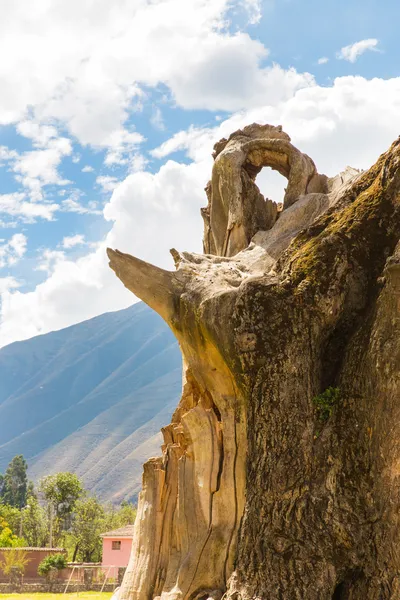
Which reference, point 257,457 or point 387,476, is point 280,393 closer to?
point 257,457

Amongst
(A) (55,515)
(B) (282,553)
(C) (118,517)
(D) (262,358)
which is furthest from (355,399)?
(C) (118,517)

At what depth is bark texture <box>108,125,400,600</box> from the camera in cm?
764

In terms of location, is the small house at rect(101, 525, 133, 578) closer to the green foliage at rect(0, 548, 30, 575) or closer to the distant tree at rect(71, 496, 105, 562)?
the green foliage at rect(0, 548, 30, 575)

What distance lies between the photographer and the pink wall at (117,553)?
49.5 meters

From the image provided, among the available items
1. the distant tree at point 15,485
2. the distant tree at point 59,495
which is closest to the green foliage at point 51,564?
the distant tree at point 59,495

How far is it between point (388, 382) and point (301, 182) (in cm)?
561

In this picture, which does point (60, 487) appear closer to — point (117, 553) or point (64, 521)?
Answer: point (64, 521)

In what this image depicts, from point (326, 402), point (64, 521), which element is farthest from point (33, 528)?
point (326, 402)

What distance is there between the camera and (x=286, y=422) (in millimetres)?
8250

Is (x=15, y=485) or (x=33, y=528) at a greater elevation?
(x=15, y=485)

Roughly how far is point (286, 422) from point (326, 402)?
0.57 meters

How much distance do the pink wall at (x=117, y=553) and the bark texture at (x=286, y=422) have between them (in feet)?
140

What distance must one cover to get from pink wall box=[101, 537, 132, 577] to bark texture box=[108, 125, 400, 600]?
42.7m

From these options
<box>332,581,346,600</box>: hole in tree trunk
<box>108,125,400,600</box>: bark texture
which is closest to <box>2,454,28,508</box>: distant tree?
<box>108,125,400,600</box>: bark texture
